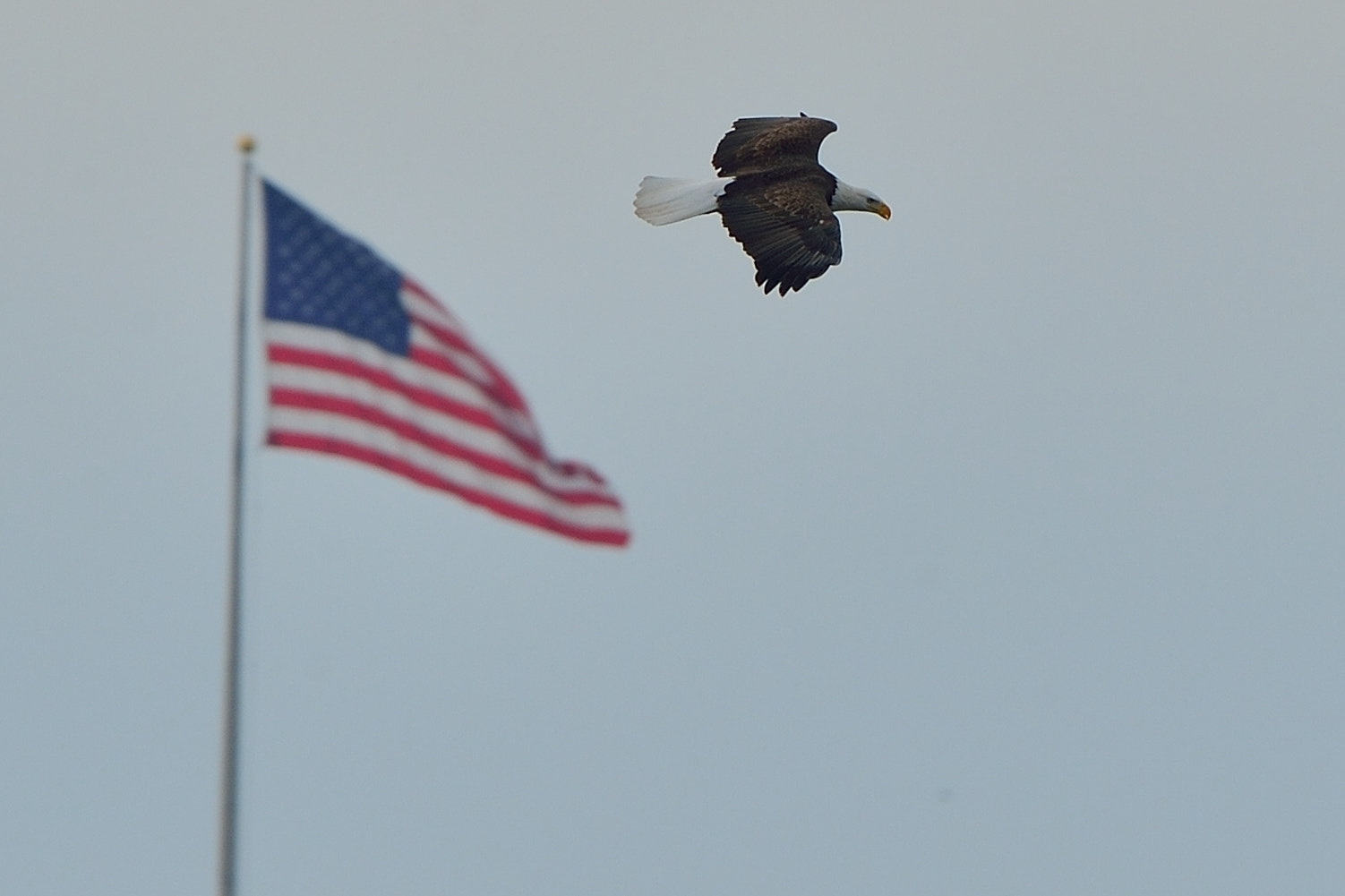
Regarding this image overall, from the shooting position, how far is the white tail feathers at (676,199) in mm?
14836

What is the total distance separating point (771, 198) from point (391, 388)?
2273 mm

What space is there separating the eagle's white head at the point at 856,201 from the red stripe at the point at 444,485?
85.7 inches

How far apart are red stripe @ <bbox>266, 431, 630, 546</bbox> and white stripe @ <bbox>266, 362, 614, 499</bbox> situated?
A: 0.20 m

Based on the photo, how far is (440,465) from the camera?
13969 millimetres

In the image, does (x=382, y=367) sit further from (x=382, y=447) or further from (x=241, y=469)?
(x=241, y=469)

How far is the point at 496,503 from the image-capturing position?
1425 centimetres

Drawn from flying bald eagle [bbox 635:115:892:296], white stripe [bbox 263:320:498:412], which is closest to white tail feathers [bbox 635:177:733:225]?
flying bald eagle [bbox 635:115:892:296]

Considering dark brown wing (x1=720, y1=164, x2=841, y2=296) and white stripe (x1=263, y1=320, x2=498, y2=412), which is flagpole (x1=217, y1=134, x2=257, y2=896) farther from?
dark brown wing (x1=720, y1=164, x2=841, y2=296)

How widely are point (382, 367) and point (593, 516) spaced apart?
1.61 meters

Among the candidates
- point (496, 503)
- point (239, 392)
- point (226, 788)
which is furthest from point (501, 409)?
point (226, 788)

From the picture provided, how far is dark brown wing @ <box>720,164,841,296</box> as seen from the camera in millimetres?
14432

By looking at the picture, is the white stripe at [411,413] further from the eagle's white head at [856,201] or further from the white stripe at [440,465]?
the eagle's white head at [856,201]

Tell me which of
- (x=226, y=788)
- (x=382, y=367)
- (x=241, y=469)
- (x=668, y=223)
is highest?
(x=668, y=223)

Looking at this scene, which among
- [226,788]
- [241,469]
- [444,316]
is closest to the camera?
[226,788]
